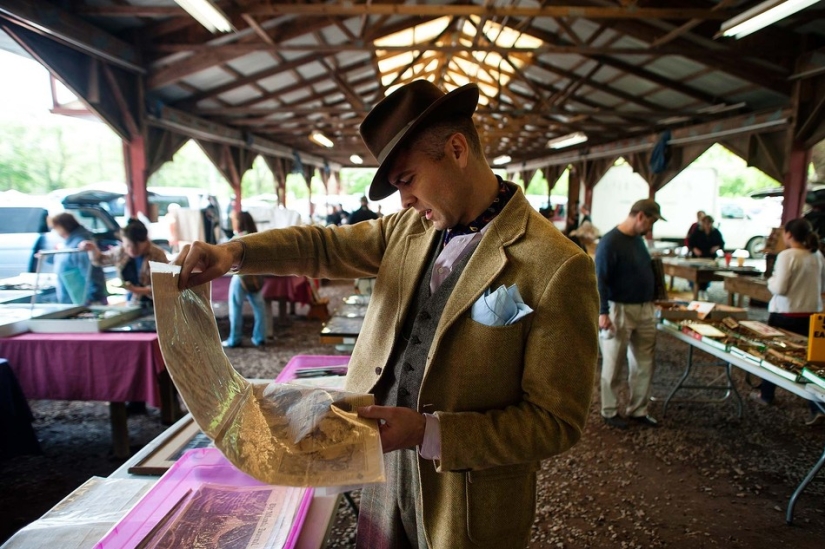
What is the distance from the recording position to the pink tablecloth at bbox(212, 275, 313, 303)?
632 cm

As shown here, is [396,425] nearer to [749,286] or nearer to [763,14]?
[763,14]

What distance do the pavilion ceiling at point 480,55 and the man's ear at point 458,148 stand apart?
14.9ft

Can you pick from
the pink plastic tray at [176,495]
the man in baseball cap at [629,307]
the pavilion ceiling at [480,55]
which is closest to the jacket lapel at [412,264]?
the pink plastic tray at [176,495]

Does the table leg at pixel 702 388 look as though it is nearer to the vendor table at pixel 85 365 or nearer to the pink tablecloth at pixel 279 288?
the vendor table at pixel 85 365

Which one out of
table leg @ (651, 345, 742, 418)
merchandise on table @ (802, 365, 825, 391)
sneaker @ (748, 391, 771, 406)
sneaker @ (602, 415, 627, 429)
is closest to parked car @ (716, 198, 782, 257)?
sneaker @ (748, 391, 771, 406)

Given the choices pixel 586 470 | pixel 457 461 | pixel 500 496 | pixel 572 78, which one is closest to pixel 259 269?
pixel 457 461

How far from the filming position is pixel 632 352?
3787mm

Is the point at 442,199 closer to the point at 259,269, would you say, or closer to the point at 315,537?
the point at 259,269

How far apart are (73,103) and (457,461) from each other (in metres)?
7.74

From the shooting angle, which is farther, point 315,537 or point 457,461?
point 315,537

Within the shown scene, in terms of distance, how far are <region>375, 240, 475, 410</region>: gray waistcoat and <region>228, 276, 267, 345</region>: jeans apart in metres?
4.73

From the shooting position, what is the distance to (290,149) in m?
15.5

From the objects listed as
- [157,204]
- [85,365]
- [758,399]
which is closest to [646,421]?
[758,399]

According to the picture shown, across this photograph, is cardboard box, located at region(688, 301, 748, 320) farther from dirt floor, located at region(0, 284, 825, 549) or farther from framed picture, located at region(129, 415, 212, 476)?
framed picture, located at region(129, 415, 212, 476)
